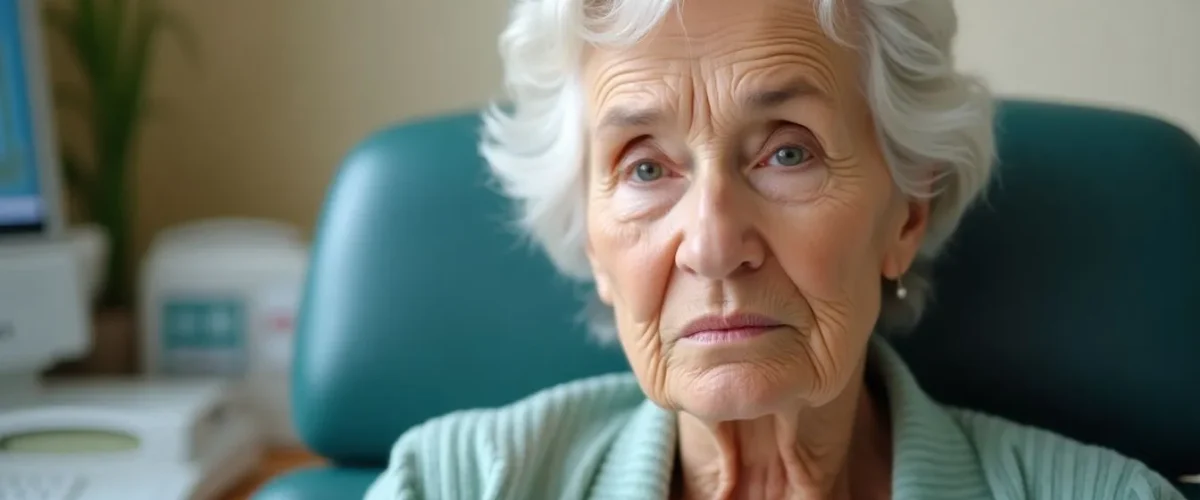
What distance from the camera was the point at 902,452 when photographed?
3.62 feet

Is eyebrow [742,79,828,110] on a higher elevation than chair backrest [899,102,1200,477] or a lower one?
higher

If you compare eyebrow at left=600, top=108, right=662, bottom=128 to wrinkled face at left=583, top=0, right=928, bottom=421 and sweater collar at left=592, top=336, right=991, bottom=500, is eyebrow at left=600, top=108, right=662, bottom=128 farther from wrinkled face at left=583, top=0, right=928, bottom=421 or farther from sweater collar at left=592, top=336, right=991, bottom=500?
sweater collar at left=592, top=336, right=991, bottom=500

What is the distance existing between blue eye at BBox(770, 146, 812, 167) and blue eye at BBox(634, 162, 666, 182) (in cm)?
11

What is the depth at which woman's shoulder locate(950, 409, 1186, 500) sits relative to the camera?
105 centimetres

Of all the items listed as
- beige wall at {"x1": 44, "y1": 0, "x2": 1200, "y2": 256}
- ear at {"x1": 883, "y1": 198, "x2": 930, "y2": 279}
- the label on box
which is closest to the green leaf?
beige wall at {"x1": 44, "y1": 0, "x2": 1200, "y2": 256}

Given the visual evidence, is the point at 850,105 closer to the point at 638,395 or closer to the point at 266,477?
the point at 638,395

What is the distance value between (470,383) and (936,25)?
65 cm

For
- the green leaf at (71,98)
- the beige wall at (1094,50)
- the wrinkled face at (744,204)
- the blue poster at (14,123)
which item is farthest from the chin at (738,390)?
the green leaf at (71,98)

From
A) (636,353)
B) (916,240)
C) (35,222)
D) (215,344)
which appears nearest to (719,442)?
(636,353)

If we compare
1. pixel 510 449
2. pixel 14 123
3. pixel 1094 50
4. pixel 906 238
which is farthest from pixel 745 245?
pixel 14 123

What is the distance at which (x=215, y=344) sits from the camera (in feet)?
5.49

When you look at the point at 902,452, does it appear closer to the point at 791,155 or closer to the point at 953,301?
the point at 953,301

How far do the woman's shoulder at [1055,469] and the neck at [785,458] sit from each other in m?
0.12

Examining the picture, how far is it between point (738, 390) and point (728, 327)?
0.19 feet
